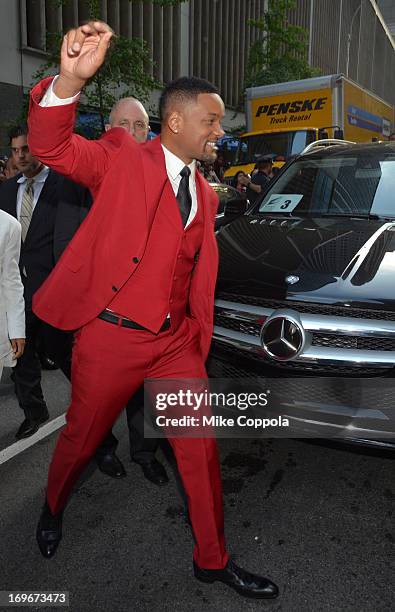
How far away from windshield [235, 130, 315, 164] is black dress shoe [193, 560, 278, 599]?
35.8 feet

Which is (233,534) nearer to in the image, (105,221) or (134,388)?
(134,388)

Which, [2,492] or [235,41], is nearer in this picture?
A: [2,492]

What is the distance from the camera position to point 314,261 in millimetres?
2877

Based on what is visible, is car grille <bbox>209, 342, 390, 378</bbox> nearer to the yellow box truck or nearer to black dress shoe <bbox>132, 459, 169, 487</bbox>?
black dress shoe <bbox>132, 459, 169, 487</bbox>

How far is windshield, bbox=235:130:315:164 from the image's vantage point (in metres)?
12.3

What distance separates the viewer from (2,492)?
289cm

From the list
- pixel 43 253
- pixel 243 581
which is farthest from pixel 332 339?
pixel 43 253

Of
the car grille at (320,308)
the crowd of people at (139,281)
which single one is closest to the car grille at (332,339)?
the car grille at (320,308)

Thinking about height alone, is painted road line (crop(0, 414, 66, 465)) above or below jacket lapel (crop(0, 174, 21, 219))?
below

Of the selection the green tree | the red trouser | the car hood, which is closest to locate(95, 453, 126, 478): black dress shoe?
the red trouser

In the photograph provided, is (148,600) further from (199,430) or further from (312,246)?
(312,246)

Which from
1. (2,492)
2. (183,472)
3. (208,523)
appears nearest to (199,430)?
(183,472)

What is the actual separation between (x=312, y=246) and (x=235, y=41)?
30060 millimetres

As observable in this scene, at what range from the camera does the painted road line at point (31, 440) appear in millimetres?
3311
